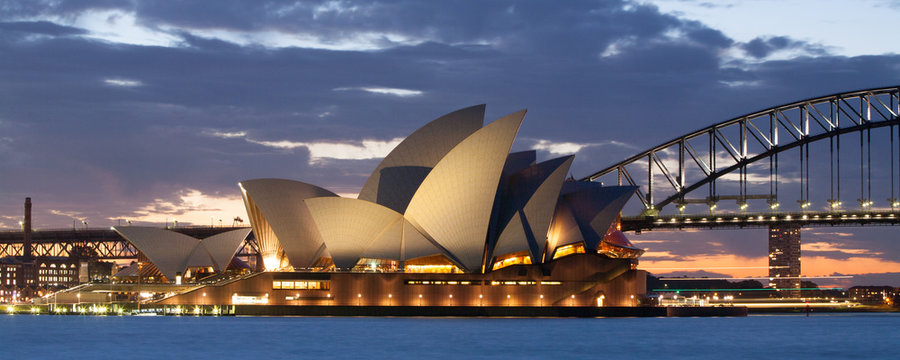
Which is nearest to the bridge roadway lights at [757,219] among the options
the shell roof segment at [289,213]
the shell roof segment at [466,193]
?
the shell roof segment at [466,193]

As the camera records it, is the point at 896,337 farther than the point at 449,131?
No

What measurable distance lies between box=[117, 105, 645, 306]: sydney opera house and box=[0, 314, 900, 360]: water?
2802mm

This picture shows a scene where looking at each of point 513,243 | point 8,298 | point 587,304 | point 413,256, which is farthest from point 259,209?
point 8,298

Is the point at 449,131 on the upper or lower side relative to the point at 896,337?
upper

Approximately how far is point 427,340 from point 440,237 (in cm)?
2034

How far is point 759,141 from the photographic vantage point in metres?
116

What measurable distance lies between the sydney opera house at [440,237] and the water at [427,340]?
9.19 ft

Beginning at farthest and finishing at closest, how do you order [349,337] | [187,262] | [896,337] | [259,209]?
[187,262] < [259,209] < [896,337] < [349,337]

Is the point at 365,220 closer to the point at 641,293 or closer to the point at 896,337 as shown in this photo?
the point at 641,293

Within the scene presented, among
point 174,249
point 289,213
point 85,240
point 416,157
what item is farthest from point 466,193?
point 85,240

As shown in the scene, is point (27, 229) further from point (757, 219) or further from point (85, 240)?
point (757, 219)

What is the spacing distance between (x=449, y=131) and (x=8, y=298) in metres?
125

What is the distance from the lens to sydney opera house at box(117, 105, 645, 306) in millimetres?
84875

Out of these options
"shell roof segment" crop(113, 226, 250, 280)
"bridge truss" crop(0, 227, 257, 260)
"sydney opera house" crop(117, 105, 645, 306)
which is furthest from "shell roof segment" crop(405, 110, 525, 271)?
"bridge truss" crop(0, 227, 257, 260)
